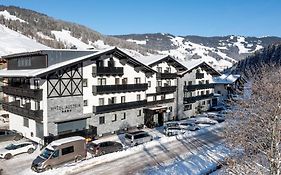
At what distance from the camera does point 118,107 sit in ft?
125

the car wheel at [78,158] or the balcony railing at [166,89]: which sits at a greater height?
the balcony railing at [166,89]

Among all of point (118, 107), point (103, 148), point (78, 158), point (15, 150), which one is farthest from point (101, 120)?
point (15, 150)

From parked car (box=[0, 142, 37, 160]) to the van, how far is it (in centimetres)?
462

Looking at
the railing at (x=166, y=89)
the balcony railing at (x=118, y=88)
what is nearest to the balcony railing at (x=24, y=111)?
the balcony railing at (x=118, y=88)

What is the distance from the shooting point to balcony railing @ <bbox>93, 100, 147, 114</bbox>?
35.6 metres

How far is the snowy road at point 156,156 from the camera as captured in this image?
25719 mm

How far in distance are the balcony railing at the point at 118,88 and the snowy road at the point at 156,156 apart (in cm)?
908

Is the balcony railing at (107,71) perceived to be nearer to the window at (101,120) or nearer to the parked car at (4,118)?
the window at (101,120)

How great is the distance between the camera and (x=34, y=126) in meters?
33.4

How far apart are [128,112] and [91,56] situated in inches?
388

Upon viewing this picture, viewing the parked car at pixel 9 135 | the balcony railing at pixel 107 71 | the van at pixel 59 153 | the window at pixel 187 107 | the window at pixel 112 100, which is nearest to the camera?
the van at pixel 59 153

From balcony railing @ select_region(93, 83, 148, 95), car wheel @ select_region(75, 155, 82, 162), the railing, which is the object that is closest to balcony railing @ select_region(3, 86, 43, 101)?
balcony railing @ select_region(93, 83, 148, 95)

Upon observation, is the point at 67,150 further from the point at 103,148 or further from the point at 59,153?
the point at 103,148

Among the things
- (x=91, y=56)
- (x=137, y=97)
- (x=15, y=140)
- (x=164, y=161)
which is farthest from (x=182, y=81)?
(x=15, y=140)
